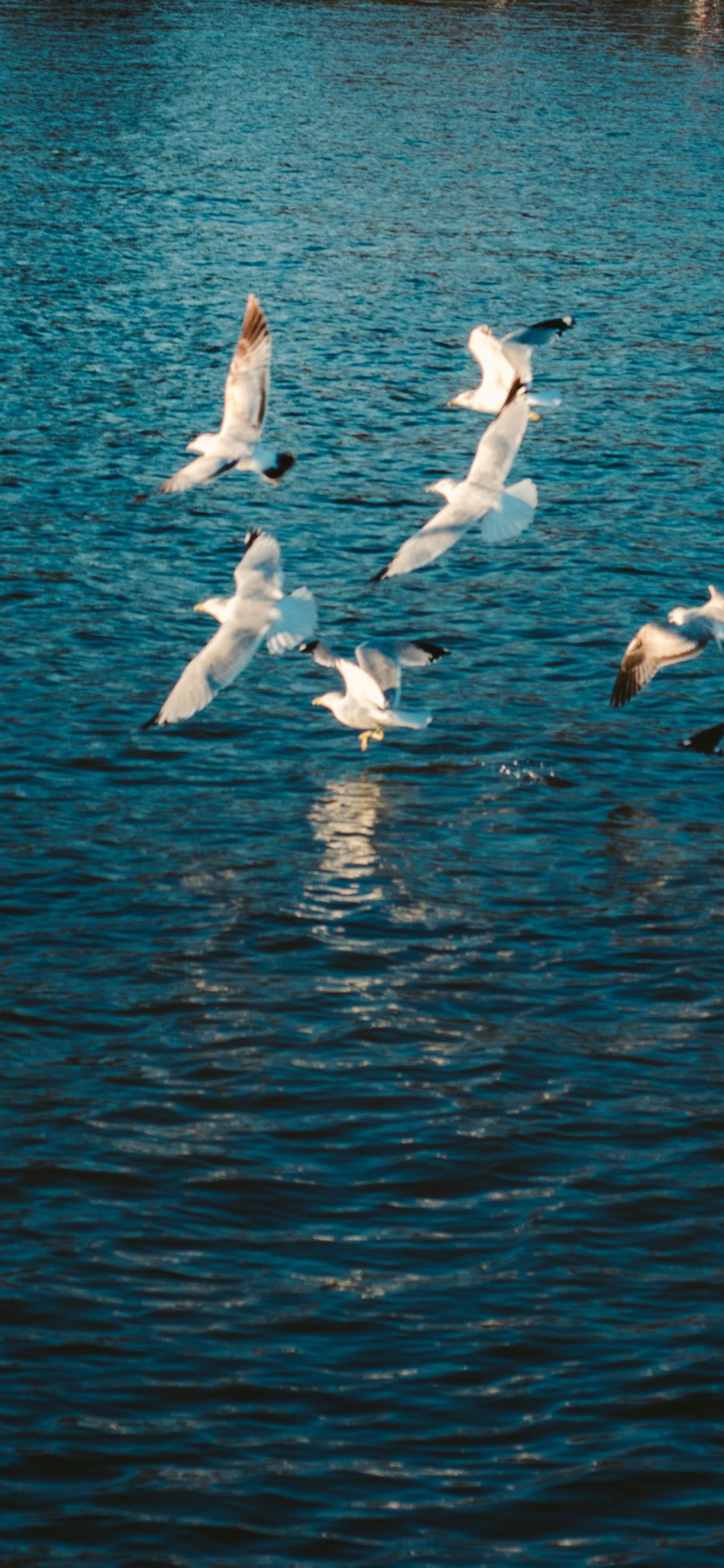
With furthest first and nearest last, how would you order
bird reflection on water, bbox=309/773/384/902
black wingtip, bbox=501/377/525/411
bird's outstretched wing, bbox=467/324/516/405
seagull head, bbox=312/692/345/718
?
bird's outstretched wing, bbox=467/324/516/405 → black wingtip, bbox=501/377/525/411 → seagull head, bbox=312/692/345/718 → bird reflection on water, bbox=309/773/384/902

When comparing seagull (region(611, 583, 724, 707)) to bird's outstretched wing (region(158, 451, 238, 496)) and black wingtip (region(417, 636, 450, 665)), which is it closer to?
black wingtip (region(417, 636, 450, 665))

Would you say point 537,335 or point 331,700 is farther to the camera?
point 537,335

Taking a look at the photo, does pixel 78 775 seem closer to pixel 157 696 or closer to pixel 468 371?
pixel 157 696

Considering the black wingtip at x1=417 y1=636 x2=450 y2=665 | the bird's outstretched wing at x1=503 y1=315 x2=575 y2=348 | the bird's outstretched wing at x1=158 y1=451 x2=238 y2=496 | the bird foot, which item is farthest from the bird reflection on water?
the bird's outstretched wing at x1=503 y1=315 x2=575 y2=348

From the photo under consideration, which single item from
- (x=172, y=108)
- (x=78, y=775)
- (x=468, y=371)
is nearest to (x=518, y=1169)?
(x=78, y=775)

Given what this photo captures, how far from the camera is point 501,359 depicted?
1770 centimetres

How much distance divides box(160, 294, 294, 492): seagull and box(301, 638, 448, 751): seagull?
1.72m

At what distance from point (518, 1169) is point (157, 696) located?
7.88m

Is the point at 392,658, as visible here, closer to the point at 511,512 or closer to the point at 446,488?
the point at 511,512

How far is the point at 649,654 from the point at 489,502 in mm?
1951

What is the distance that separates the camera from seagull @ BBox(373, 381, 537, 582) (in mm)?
16250

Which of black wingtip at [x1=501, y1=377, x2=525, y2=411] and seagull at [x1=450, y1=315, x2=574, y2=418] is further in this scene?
seagull at [x1=450, y1=315, x2=574, y2=418]

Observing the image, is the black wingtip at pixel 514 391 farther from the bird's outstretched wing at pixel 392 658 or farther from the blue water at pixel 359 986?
the blue water at pixel 359 986

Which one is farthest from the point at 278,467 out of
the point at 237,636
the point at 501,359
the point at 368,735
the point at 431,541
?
the point at 501,359
